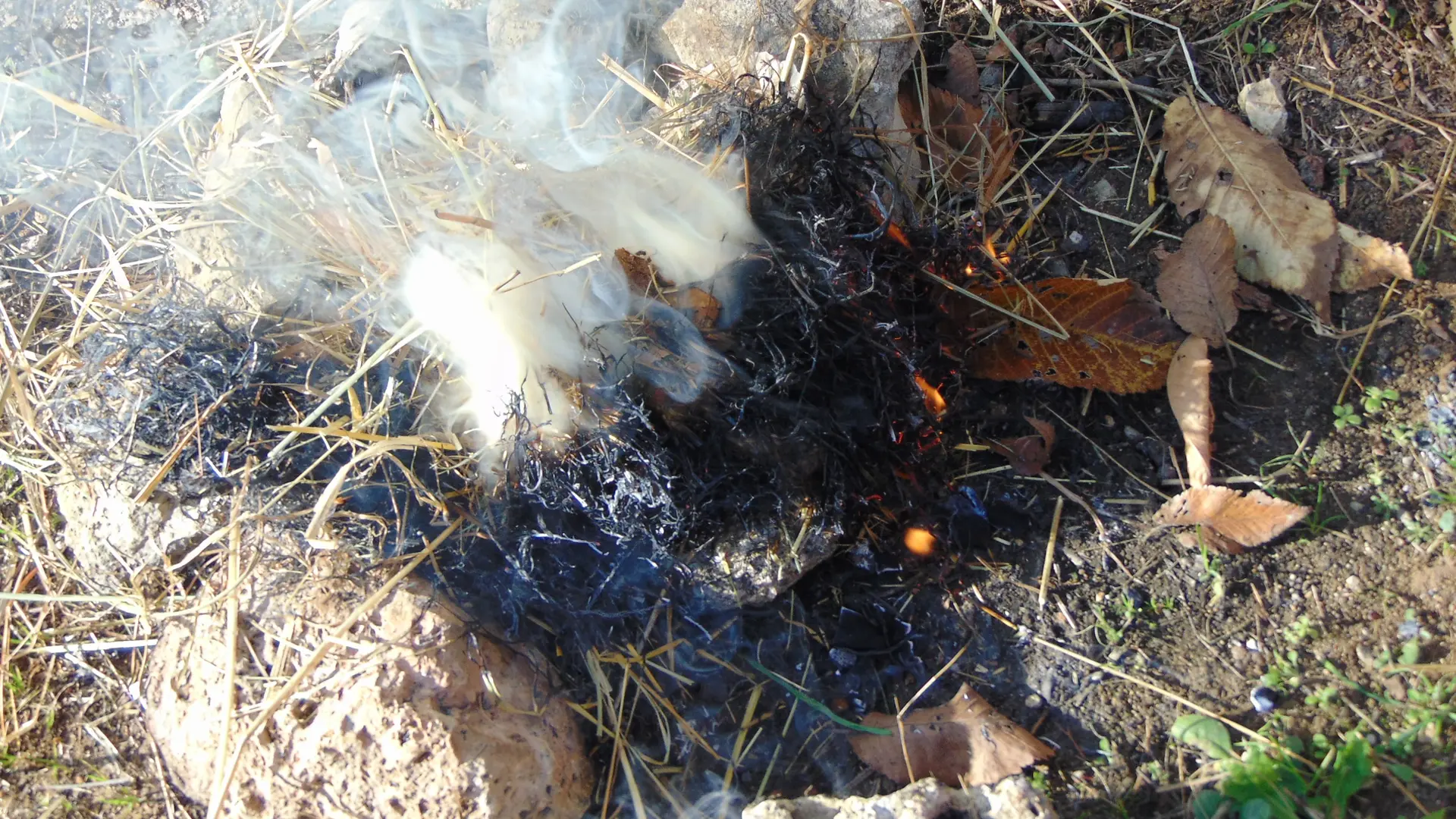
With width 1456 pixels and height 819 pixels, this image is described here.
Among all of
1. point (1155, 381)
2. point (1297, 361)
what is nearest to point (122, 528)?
point (1155, 381)

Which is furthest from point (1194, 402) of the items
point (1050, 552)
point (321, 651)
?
point (321, 651)

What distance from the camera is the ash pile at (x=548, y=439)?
2154 millimetres

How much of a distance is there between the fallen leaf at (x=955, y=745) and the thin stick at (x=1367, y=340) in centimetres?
123

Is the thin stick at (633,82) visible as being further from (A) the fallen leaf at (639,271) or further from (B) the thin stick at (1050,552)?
(B) the thin stick at (1050,552)

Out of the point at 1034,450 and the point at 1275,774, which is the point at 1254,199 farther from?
the point at 1275,774

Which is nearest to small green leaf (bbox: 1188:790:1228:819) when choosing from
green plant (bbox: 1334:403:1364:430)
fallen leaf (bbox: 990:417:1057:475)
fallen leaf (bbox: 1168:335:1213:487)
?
fallen leaf (bbox: 1168:335:1213:487)

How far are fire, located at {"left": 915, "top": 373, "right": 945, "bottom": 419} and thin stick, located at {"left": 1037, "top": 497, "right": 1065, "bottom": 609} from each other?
40 cm

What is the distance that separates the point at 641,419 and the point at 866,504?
68 cm

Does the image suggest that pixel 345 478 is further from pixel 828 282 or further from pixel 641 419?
pixel 828 282

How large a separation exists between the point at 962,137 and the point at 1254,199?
2.70 ft

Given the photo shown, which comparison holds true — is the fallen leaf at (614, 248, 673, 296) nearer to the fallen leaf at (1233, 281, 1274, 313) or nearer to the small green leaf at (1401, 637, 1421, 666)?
the fallen leaf at (1233, 281, 1274, 313)

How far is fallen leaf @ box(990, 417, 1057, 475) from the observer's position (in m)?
2.37

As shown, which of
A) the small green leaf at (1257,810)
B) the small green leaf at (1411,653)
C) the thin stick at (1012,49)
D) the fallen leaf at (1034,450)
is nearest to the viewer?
the small green leaf at (1257,810)

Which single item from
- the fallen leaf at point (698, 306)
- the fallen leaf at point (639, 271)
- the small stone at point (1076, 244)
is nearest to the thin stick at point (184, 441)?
the fallen leaf at point (639, 271)
